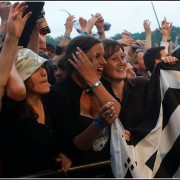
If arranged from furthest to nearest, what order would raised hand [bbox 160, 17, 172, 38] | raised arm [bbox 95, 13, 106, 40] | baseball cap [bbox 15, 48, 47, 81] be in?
raised hand [bbox 160, 17, 172, 38] < raised arm [bbox 95, 13, 106, 40] < baseball cap [bbox 15, 48, 47, 81]

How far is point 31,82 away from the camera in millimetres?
2451

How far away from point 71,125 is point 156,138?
2.04ft

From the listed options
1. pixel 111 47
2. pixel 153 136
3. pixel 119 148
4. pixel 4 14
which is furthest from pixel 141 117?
pixel 4 14

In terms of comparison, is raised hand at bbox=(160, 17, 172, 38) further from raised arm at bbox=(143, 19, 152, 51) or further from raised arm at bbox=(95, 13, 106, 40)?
raised arm at bbox=(95, 13, 106, 40)

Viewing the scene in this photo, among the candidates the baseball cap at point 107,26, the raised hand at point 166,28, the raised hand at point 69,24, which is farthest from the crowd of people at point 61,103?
the raised hand at point 166,28

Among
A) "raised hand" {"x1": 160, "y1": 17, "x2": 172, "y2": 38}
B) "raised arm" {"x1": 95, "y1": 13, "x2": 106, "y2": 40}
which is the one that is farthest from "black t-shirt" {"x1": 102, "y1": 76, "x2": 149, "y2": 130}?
"raised hand" {"x1": 160, "y1": 17, "x2": 172, "y2": 38}

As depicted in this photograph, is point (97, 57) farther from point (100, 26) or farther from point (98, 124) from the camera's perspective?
point (100, 26)

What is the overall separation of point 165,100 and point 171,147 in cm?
36

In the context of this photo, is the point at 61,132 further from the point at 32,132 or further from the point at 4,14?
the point at 4,14

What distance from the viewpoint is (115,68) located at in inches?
119

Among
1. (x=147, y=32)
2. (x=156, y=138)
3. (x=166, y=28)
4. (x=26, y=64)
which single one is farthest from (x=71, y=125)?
(x=147, y=32)

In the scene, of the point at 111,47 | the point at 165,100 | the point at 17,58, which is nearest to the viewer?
the point at 17,58

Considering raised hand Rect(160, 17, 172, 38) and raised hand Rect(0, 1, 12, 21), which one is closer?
raised hand Rect(0, 1, 12, 21)

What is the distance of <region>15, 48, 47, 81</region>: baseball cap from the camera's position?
2414mm
